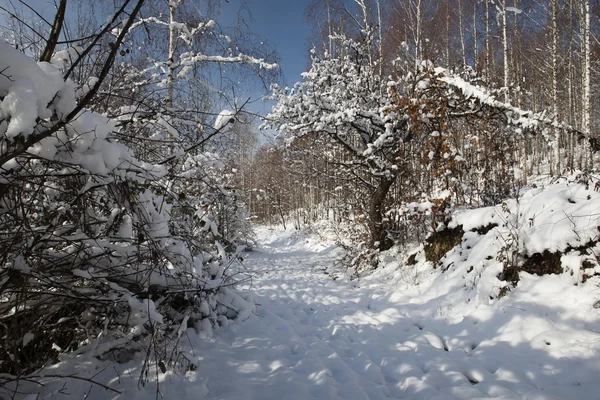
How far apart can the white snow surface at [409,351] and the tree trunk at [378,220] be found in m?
2.46

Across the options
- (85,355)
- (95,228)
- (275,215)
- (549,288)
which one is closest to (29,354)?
(85,355)

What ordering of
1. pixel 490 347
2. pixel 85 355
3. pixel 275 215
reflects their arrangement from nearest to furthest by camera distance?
pixel 85 355 → pixel 490 347 → pixel 275 215

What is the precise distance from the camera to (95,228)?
6.62 feet

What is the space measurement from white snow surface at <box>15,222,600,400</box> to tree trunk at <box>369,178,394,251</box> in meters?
2.46

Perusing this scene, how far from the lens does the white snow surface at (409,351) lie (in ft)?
6.85

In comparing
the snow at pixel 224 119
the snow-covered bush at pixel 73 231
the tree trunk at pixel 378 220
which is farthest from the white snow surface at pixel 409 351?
the tree trunk at pixel 378 220

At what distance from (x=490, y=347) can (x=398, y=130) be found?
170 inches

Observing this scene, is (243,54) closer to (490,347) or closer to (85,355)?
(85,355)

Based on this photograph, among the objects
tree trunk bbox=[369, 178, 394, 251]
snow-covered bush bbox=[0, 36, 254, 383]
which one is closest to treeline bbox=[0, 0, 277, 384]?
snow-covered bush bbox=[0, 36, 254, 383]

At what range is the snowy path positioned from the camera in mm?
2111

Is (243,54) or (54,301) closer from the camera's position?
(54,301)

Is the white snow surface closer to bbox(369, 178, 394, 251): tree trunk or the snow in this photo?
the snow

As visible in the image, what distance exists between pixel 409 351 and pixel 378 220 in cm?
415

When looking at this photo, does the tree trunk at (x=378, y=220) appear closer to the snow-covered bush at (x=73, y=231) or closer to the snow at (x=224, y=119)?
the snow-covered bush at (x=73, y=231)
